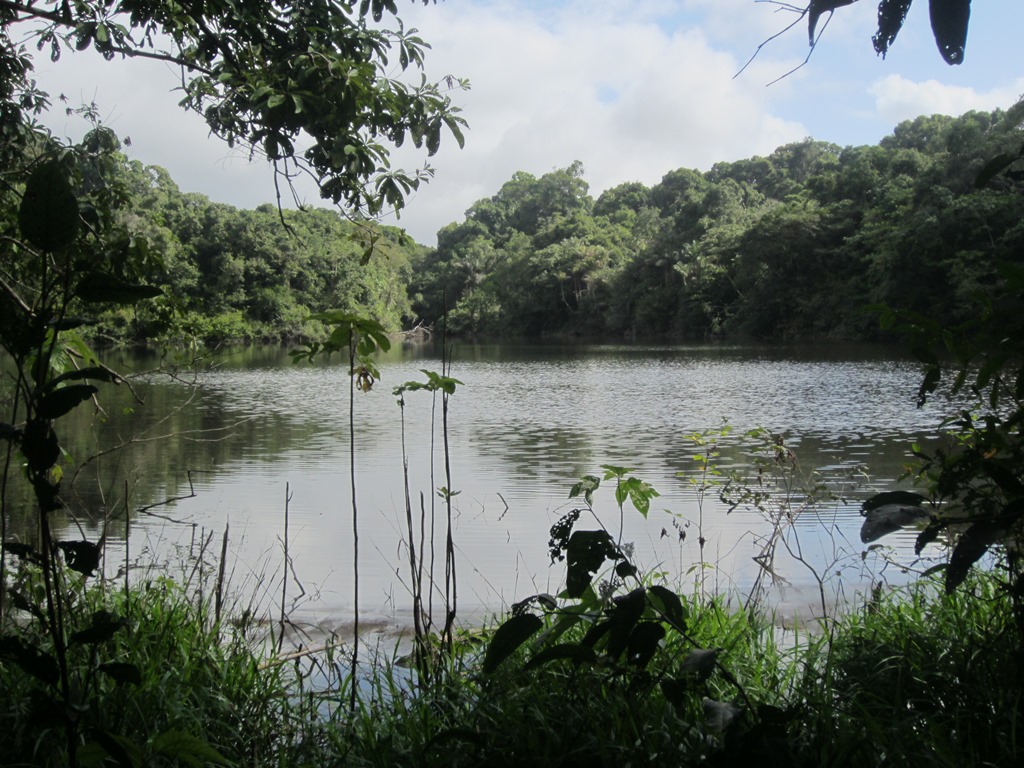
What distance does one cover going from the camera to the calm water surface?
462 centimetres

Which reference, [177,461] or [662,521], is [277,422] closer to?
[177,461]

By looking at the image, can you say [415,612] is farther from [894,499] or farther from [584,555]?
[894,499]

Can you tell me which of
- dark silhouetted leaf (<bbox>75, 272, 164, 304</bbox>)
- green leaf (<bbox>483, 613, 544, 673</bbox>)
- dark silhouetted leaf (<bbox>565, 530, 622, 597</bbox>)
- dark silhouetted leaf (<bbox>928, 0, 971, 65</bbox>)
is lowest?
green leaf (<bbox>483, 613, 544, 673</bbox>)

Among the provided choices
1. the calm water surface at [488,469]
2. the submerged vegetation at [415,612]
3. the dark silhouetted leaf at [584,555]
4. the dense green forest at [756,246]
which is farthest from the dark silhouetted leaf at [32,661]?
the dense green forest at [756,246]

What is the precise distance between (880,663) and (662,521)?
12.4ft

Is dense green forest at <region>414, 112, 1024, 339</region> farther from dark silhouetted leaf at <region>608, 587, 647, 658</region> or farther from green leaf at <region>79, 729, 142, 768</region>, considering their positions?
green leaf at <region>79, 729, 142, 768</region>

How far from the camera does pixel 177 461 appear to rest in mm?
9000

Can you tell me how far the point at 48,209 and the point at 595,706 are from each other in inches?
56.2

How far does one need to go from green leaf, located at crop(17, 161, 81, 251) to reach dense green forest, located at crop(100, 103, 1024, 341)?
16387 mm

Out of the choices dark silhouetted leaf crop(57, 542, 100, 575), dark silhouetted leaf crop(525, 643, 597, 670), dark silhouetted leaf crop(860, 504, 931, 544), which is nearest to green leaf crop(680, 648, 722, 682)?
dark silhouetted leaf crop(525, 643, 597, 670)

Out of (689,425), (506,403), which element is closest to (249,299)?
(506,403)

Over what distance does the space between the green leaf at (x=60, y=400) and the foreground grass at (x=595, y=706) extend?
1.04 ft

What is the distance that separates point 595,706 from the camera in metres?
1.92

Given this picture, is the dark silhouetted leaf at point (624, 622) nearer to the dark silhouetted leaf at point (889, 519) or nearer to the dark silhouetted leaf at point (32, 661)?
the dark silhouetted leaf at point (889, 519)
